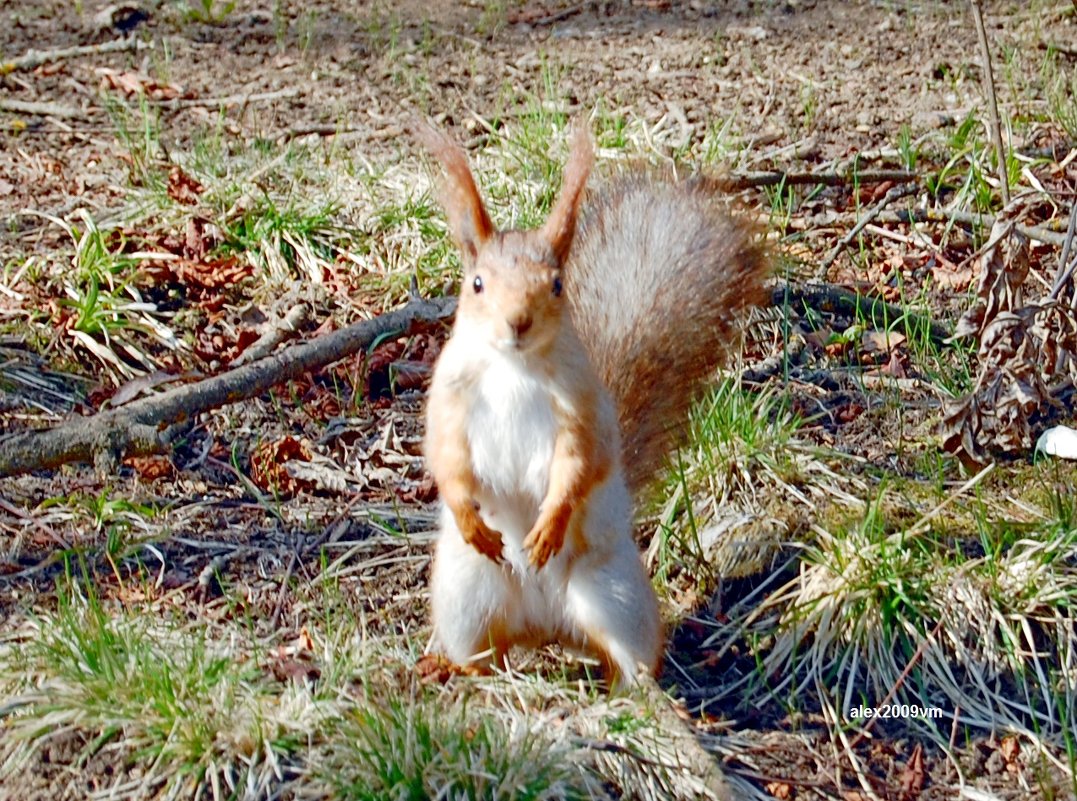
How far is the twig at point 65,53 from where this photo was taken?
5.15m

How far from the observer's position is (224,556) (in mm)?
3094

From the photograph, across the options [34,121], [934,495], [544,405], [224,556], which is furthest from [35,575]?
[34,121]

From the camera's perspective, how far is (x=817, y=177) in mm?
4422

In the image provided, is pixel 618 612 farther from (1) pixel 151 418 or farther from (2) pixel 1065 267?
(2) pixel 1065 267

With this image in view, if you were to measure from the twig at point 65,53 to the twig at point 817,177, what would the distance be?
7.35ft

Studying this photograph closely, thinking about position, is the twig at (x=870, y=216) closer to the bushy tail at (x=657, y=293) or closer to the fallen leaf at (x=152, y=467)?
the bushy tail at (x=657, y=293)

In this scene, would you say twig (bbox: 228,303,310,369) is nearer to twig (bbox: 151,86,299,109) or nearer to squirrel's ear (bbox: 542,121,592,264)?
twig (bbox: 151,86,299,109)

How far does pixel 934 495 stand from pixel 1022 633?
44cm

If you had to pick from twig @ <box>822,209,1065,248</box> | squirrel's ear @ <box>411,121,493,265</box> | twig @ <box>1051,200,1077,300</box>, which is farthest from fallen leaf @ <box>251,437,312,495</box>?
twig @ <box>822,209,1065,248</box>

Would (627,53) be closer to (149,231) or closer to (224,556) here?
(149,231)

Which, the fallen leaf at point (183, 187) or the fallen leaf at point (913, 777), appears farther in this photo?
the fallen leaf at point (183, 187)

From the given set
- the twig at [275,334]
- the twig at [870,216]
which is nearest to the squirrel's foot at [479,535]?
the twig at [275,334]

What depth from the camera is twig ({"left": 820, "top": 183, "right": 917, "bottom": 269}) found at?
4.08m

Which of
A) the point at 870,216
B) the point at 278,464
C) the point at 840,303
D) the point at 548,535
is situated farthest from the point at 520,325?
the point at 870,216
